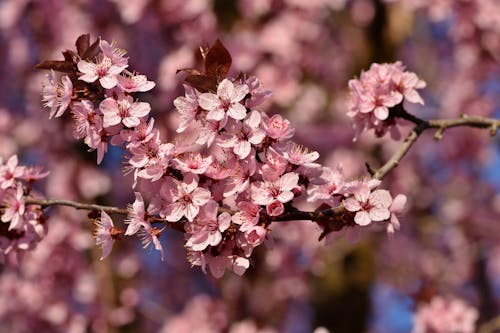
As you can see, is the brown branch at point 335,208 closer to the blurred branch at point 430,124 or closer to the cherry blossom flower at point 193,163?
the blurred branch at point 430,124

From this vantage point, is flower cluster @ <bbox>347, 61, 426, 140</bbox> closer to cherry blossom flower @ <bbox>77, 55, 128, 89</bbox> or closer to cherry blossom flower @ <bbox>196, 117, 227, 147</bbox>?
cherry blossom flower @ <bbox>196, 117, 227, 147</bbox>

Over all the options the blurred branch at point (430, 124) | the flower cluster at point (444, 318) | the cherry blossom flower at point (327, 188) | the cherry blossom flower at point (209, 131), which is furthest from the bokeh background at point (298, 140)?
the cherry blossom flower at point (209, 131)

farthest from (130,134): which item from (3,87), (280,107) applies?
(3,87)

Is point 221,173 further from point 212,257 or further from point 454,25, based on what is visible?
point 454,25

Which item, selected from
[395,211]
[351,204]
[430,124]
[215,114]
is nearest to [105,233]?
[215,114]

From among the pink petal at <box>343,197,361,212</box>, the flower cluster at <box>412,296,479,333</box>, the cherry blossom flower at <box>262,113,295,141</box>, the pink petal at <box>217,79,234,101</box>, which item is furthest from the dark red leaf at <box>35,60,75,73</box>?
the flower cluster at <box>412,296,479,333</box>

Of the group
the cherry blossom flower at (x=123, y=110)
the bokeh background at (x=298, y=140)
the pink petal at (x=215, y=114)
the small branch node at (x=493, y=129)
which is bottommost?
the bokeh background at (x=298, y=140)

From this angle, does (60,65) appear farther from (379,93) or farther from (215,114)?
(379,93)
